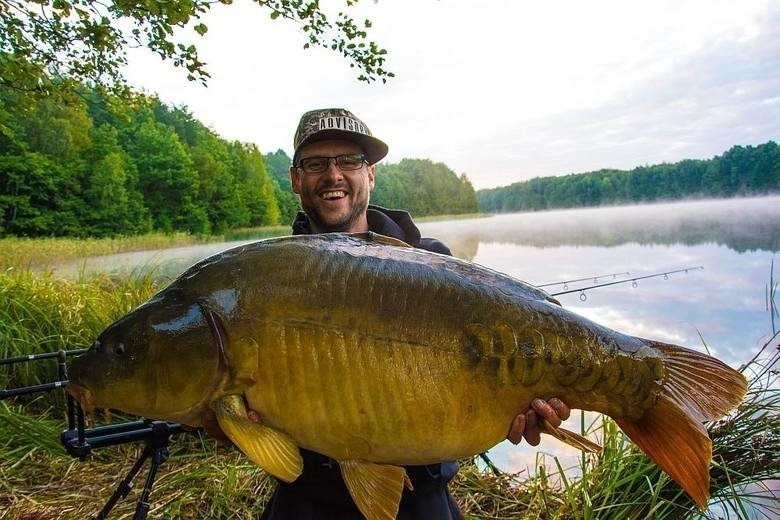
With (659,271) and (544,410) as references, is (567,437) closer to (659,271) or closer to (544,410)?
(544,410)

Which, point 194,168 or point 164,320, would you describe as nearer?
point 164,320

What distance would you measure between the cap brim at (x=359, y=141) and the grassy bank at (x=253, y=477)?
1.67 meters

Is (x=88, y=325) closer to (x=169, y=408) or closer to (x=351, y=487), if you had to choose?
(x=169, y=408)

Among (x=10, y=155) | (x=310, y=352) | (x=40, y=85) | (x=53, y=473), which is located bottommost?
(x=53, y=473)

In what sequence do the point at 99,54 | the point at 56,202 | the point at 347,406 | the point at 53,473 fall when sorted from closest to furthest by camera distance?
the point at 347,406 < the point at 53,473 < the point at 99,54 < the point at 56,202

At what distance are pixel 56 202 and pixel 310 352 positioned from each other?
37466 millimetres

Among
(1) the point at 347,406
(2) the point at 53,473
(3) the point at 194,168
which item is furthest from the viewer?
(3) the point at 194,168

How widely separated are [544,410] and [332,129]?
52.4 inches

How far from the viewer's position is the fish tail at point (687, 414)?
3.89 ft

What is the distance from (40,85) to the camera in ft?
13.1

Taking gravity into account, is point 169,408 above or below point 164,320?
below

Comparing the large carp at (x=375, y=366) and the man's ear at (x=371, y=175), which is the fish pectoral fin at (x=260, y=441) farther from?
the man's ear at (x=371, y=175)

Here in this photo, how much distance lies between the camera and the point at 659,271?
39.2 ft

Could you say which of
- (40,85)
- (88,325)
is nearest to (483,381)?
(88,325)
